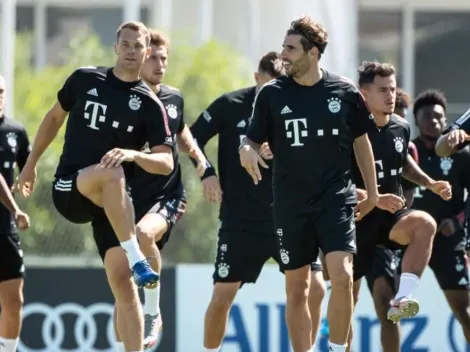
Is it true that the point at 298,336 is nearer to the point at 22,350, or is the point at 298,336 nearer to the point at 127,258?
the point at 127,258

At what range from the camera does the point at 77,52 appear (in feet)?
60.3

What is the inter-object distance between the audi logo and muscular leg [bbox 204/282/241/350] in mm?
2564

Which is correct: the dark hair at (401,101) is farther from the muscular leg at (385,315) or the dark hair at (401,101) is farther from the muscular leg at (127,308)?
the muscular leg at (127,308)

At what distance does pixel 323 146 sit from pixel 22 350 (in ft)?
16.9

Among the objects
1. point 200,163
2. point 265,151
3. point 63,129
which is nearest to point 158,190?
point 200,163

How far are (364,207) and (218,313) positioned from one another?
187cm

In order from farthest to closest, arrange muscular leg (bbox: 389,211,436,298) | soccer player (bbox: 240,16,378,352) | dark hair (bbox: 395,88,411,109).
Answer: dark hair (bbox: 395,88,411,109) < muscular leg (bbox: 389,211,436,298) < soccer player (bbox: 240,16,378,352)

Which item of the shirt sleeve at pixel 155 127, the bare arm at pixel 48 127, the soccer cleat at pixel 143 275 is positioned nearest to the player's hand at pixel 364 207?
the shirt sleeve at pixel 155 127

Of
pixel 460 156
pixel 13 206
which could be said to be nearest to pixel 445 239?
pixel 460 156

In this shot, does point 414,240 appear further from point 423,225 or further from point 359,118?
point 359,118

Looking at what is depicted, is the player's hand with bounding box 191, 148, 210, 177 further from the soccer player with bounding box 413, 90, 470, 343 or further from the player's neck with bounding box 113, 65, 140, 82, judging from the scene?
the soccer player with bounding box 413, 90, 470, 343

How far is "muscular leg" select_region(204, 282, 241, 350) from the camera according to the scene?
37.9 feet

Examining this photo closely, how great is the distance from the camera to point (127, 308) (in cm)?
970

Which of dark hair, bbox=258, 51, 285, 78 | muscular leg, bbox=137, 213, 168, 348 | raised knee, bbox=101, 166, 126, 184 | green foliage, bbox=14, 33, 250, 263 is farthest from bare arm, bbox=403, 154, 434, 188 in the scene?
green foliage, bbox=14, 33, 250, 263
